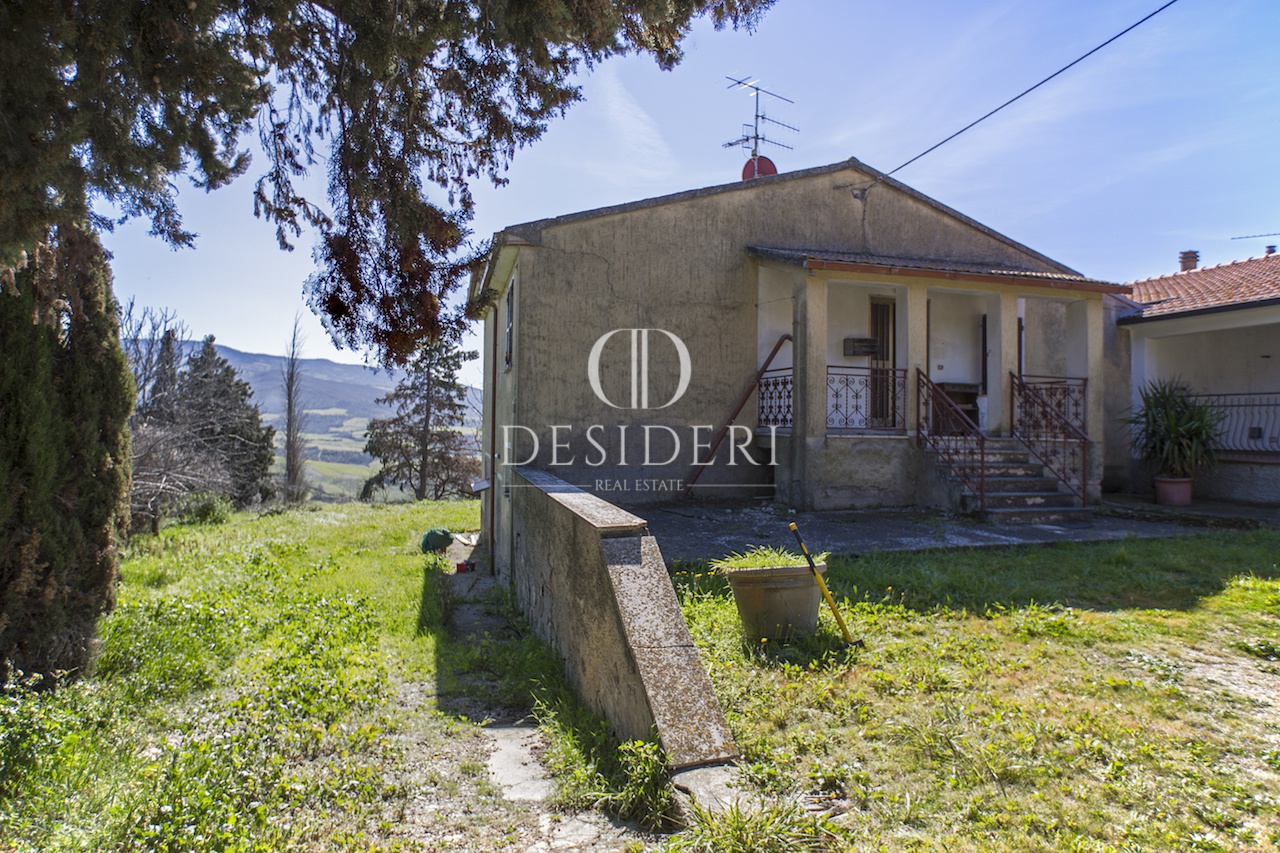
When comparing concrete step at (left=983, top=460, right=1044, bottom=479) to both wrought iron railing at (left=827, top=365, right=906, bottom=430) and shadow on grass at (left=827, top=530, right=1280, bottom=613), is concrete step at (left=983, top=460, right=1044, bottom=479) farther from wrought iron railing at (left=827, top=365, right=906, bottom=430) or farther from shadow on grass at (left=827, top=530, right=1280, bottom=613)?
shadow on grass at (left=827, top=530, right=1280, bottom=613)

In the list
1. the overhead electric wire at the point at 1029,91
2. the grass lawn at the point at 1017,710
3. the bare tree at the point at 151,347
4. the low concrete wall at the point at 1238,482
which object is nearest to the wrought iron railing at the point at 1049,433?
the low concrete wall at the point at 1238,482

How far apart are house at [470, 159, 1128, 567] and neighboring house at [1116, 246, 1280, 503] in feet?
7.81

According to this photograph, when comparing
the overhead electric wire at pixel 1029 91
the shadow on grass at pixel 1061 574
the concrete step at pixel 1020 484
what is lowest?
the shadow on grass at pixel 1061 574

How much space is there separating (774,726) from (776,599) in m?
1.11

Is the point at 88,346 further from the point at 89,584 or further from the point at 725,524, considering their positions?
the point at 725,524

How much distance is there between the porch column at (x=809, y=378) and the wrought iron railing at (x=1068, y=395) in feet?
11.8

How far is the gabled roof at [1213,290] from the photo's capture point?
35.7 feet

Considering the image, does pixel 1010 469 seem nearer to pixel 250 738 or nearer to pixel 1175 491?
pixel 1175 491

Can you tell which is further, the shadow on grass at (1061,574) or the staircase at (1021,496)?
the staircase at (1021,496)

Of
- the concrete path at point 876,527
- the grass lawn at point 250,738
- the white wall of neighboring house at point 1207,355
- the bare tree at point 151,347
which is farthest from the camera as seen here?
the bare tree at point 151,347

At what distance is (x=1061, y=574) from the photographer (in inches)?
240

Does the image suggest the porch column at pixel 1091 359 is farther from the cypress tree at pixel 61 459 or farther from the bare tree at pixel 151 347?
the bare tree at pixel 151 347

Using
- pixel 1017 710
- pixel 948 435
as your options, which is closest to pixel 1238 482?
pixel 948 435

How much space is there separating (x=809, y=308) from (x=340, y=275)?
682 centimetres
